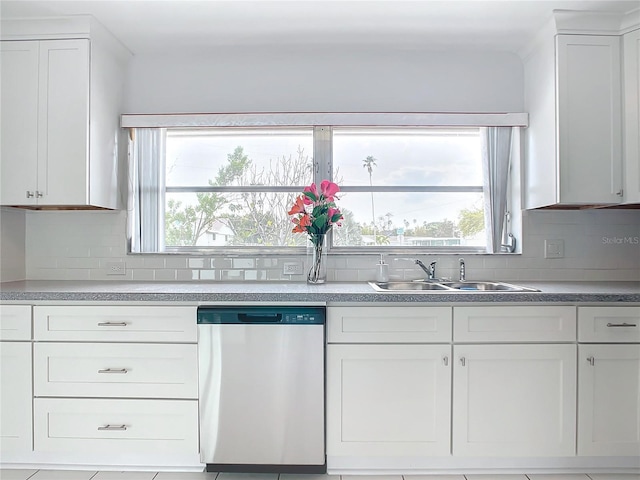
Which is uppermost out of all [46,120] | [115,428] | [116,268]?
Answer: [46,120]

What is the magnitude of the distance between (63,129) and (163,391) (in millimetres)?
1596

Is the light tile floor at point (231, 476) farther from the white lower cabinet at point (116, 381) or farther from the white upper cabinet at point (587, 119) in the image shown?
the white upper cabinet at point (587, 119)

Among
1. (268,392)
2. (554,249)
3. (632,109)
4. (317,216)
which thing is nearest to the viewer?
(268,392)

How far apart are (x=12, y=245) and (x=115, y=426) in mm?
1423

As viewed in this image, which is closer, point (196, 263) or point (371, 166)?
point (196, 263)

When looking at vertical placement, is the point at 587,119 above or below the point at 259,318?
above

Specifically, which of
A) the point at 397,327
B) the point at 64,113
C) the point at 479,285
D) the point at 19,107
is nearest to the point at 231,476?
the point at 397,327

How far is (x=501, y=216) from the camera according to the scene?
276cm

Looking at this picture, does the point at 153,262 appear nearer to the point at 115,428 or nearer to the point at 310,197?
the point at 115,428

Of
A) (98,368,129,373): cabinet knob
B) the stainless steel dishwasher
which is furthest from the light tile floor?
(98,368,129,373): cabinet knob

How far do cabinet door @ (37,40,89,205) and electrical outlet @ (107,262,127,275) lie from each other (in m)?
0.52

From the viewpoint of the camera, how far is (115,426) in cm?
210

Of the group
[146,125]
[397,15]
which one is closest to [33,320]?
[146,125]

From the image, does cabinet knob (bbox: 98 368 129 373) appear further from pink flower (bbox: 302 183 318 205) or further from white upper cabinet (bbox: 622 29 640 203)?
white upper cabinet (bbox: 622 29 640 203)
